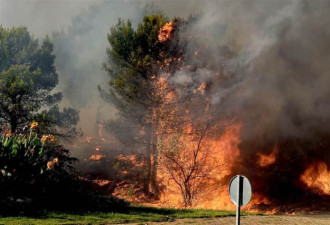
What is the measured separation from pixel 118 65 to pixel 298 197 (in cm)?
1443

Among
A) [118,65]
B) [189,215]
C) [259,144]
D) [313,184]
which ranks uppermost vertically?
[118,65]

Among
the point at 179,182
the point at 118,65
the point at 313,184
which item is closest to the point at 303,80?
the point at 313,184

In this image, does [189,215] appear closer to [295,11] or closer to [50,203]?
[50,203]

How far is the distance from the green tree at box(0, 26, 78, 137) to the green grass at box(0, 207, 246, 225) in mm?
13636

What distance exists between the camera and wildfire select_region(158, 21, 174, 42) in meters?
24.6

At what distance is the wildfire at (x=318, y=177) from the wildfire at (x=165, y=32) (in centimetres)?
1206

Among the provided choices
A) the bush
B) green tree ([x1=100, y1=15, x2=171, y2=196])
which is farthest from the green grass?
green tree ([x1=100, y1=15, x2=171, y2=196])

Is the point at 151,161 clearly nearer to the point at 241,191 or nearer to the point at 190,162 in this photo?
the point at 190,162

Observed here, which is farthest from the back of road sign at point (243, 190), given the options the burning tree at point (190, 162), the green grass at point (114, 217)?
the burning tree at point (190, 162)

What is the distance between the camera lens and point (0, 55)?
26.9 m

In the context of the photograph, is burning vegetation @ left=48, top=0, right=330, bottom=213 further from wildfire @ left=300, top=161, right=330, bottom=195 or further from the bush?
the bush

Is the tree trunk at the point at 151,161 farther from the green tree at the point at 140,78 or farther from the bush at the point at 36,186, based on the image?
→ the bush at the point at 36,186

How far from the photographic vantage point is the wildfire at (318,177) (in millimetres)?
19938

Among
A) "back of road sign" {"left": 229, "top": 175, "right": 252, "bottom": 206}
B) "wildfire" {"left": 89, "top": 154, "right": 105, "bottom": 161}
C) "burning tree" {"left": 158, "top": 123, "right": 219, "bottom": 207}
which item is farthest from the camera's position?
"wildfire" {"left": 89, "top": 154, "right": 105, "bottom": 161}
